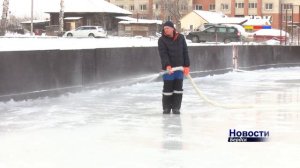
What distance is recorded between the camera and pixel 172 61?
10.4m

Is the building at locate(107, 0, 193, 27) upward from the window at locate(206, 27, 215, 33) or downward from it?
upward

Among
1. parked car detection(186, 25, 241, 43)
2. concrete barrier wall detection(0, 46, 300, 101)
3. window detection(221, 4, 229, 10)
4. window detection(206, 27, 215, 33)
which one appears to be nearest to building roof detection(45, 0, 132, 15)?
window detection(206, 27, 215, 33)

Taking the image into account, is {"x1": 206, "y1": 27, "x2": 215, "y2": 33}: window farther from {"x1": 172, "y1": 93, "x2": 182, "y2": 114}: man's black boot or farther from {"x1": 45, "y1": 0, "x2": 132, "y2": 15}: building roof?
{"x1": 172, "y1": 93, "x2": 182, "y2": 114}: man's black boot

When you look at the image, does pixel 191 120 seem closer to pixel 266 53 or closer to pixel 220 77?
pixel 220 77

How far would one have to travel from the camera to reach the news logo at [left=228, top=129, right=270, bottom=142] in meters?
8.07

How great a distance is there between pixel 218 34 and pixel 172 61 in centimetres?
3412

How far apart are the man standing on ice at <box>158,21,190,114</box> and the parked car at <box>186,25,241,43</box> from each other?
33.1 metres

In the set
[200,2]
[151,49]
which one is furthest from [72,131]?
[200,2]

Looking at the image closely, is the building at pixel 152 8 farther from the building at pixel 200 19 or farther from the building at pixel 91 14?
the building at pixel 91 14

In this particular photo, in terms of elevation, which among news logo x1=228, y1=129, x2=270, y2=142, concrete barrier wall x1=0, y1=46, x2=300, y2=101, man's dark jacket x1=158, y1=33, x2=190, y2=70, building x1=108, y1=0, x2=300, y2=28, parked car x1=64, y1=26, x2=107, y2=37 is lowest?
news logo x1=228, y1=129, x2=270, y2=142

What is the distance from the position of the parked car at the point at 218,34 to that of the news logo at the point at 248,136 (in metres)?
35.1

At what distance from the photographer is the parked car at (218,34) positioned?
1715 inches

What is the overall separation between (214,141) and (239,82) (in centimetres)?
1030

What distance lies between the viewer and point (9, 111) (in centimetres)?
1075
